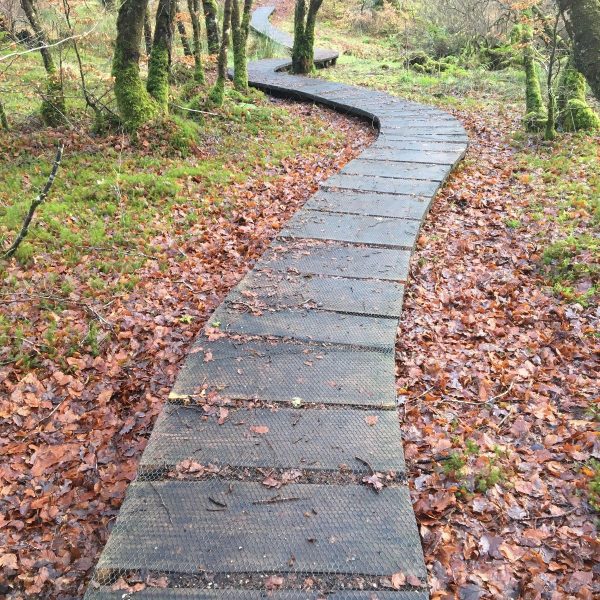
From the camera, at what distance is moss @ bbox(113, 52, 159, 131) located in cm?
861

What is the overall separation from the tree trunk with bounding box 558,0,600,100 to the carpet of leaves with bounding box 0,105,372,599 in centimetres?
398

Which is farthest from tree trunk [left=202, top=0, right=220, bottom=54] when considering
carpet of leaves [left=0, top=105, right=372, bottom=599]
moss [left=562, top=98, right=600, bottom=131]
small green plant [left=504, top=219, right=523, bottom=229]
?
small green plant [left=504, top=219, right=523, bottom=229]

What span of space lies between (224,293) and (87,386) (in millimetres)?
1833

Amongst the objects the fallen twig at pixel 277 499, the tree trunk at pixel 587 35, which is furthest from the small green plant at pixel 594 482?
the tree trunk at pixel 587 35

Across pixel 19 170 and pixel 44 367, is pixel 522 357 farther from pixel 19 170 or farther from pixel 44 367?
pixel 19 170

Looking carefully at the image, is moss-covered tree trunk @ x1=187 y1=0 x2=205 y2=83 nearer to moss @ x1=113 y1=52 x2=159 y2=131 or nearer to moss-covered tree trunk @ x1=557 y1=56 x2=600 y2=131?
moss @ x1=113 y1=52 x2=159 y2=131

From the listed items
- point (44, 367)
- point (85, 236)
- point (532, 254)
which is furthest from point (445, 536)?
point (85, 236)

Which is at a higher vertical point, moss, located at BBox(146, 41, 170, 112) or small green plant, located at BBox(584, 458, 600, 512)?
moss, located at BBox(146, 41, 170, 112)

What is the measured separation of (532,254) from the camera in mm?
6484

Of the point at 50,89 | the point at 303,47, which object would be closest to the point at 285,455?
the point at 50,89

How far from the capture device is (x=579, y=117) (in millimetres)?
10430

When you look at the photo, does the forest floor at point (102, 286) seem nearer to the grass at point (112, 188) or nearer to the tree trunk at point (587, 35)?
the grass at point (112, 188)

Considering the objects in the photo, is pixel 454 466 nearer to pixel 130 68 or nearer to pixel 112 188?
pixel 112 188

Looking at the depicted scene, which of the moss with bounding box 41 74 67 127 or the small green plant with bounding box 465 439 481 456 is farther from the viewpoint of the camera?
the moss with bounding box 41 74 67 127
